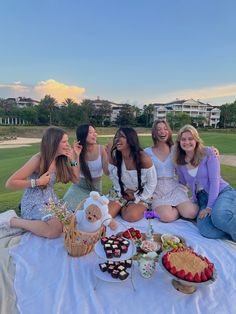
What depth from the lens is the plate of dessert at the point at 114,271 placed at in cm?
251

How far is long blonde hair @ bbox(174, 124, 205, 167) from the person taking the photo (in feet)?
13.5

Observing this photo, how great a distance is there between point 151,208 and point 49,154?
1986mm

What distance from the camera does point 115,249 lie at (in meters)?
2.58

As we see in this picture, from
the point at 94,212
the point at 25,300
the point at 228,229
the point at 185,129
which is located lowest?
the point at 25,300

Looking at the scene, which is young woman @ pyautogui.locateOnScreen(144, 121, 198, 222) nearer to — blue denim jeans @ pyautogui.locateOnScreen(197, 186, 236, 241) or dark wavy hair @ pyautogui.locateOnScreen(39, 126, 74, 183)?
blue denim jeans @ pyautogui.locateOnScreen(197, 186, 236, 241)

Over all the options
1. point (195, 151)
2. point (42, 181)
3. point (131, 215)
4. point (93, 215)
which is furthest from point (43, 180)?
point (195, 151)

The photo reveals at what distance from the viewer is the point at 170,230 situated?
383 cm

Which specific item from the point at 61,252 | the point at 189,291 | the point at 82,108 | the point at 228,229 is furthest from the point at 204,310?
the point at 82,108

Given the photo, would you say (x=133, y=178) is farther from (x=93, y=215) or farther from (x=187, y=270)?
(x=187, y=270)

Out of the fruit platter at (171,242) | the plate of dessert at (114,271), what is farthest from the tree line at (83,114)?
the plate of dessert at (114,271)

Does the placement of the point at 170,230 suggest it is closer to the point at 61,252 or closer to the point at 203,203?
the point at 203,203

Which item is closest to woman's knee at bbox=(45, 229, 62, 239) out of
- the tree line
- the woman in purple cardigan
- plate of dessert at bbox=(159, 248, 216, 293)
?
plate of dessert at bbox=(159, 248, 216, 293)

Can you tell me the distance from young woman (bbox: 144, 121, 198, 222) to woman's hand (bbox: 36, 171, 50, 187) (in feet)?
5.99

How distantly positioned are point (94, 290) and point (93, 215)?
841 millimetres
